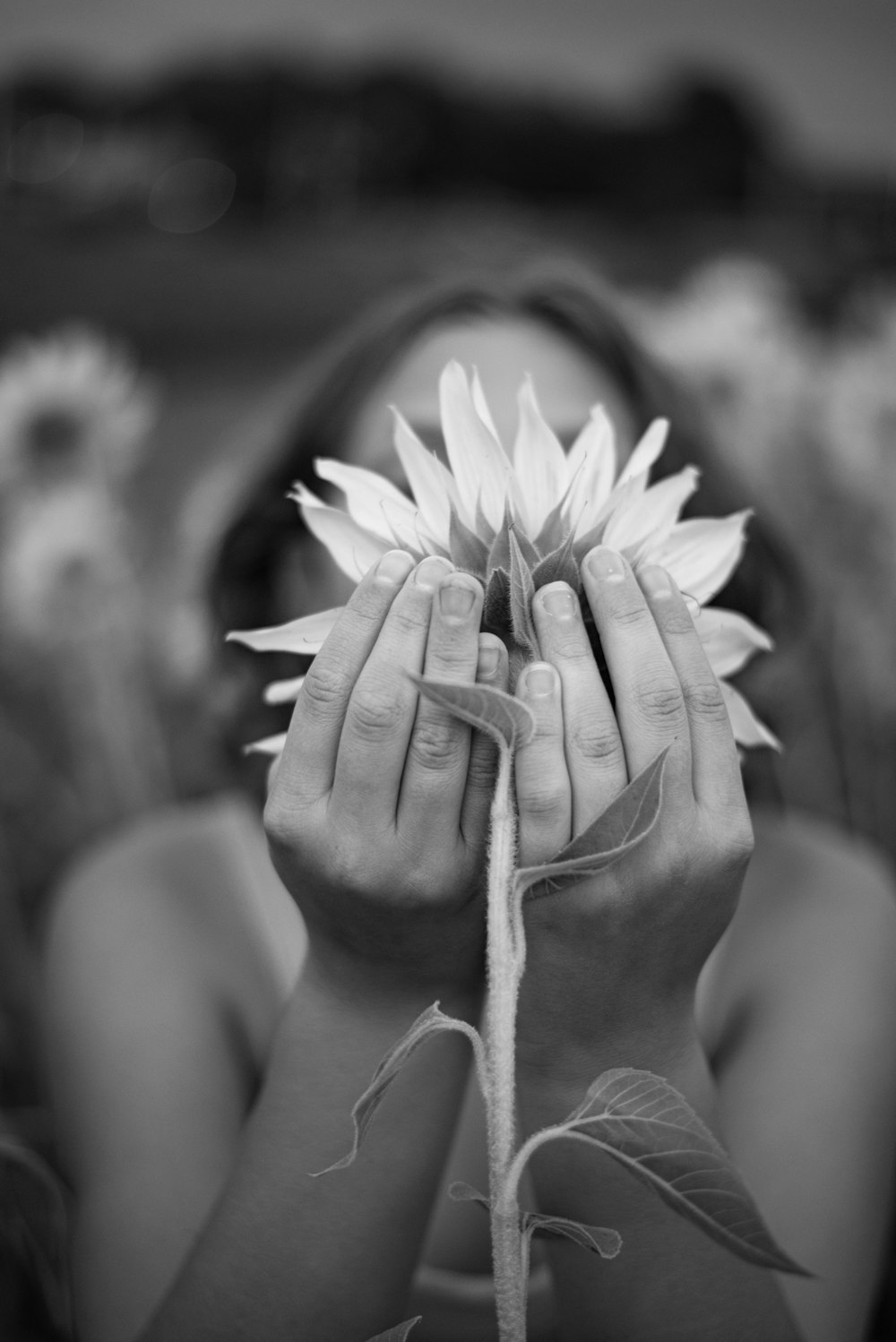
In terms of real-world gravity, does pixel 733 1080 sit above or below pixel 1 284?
below

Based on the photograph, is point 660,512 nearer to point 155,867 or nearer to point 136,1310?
point 136,1310

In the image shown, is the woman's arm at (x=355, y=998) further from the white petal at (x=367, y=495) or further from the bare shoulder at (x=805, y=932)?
the bare shoulder at (x=805, y=932)

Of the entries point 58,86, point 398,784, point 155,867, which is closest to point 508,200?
point 58,86

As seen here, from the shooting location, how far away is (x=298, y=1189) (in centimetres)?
40

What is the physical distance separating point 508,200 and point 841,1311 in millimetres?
1366

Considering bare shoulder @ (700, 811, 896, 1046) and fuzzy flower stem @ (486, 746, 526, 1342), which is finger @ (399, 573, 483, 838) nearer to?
fuzzy flower stem @ (486, 746, 526, 1342)

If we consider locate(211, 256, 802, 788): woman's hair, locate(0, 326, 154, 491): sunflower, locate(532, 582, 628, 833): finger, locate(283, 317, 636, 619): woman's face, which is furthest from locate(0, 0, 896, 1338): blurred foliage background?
locate(532, 582, 628, 833): finger

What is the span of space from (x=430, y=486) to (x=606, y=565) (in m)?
0.07

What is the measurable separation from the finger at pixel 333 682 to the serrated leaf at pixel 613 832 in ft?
0.28

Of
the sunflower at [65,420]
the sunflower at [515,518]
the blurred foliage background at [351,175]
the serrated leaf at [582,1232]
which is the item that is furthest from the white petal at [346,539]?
the blurred foliage background at [351,175]

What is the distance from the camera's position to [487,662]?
327 millimetres

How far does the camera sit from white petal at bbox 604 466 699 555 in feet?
1.13

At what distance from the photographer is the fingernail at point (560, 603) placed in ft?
1.03

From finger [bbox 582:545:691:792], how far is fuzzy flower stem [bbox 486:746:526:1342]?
0.18 feet
